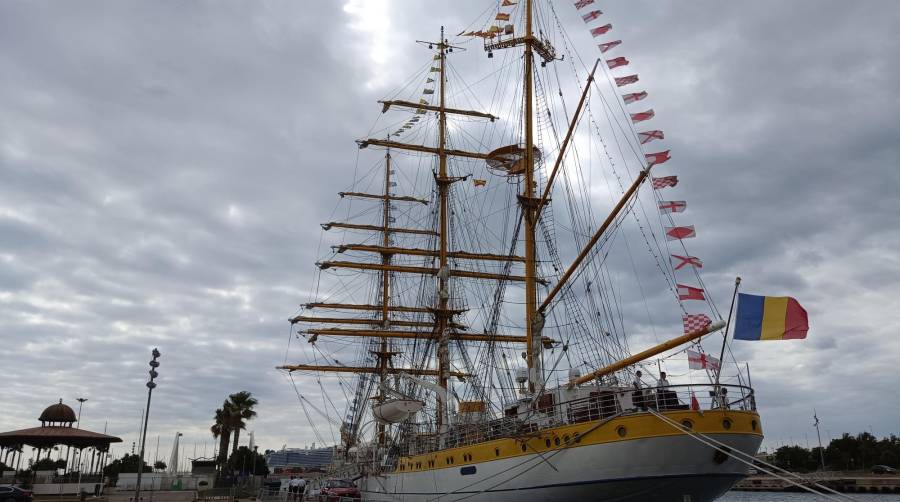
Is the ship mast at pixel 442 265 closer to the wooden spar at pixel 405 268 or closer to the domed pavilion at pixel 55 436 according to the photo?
the wooden spar at pixel 405 268

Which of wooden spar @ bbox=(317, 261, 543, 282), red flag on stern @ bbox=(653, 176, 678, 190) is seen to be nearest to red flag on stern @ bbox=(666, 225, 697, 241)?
red flag on stern @ bbox=(653, 176, 678, 190)

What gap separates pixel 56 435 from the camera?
44.0 m

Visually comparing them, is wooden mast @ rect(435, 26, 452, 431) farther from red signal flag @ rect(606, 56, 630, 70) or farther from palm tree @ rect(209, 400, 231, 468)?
palm tree @ rect(209, 400, 231, 468)

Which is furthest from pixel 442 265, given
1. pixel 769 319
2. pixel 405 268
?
pixel 769 319

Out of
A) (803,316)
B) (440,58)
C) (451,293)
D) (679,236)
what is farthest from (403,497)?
(440,58)

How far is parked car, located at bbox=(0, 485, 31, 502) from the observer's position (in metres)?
31.5

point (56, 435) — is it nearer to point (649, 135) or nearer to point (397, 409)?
point (397, 409)

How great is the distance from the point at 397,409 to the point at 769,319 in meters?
19.4

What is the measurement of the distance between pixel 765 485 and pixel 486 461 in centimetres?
6803

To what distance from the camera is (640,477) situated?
19016 millimetres

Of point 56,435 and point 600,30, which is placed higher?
point 600,30

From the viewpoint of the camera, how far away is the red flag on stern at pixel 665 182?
22.3m

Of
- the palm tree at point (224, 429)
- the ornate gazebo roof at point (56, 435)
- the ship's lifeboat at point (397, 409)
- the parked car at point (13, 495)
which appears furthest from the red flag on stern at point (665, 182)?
the palm tree at point (224, 429)

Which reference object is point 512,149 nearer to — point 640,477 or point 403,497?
point 403,497
